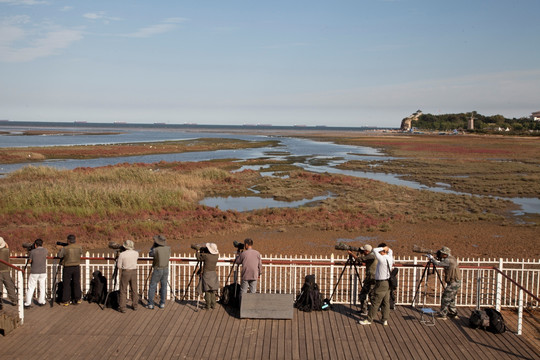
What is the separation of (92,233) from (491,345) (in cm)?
1803

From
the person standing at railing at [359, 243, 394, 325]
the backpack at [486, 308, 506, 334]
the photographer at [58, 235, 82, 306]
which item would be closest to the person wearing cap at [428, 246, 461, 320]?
the backpack at [486, 308, 506, 334]

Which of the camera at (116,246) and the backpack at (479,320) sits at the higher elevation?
the camera at (116,246)

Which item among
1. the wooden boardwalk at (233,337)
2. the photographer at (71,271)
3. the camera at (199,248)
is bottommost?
the wooden boardwalk at (233,337)

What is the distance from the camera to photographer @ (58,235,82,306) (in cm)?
1092

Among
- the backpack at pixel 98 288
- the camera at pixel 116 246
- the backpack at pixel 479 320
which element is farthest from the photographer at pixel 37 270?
the backpack at pixel 479 320

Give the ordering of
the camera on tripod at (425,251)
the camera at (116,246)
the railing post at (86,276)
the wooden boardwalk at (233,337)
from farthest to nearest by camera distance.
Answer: the railing post at (86,276) < the camera at (116,246) < the camera on tripod at (425,251) < the wooden boardwalk at (233,337)

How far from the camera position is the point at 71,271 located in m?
11.0

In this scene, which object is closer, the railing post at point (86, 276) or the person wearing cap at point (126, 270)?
the person wearing cap at point (126, 270)

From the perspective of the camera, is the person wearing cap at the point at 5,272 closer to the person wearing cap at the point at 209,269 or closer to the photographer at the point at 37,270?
the photographer at the point at 37,270

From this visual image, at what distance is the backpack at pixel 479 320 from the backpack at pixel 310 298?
3263mm

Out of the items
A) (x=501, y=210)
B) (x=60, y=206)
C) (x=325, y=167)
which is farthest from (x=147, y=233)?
(x=325, y=167)

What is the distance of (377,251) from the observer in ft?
34.2

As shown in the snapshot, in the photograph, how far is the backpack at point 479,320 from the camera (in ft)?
33.7

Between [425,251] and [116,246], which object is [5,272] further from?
[425,251]
